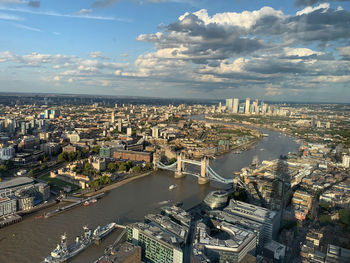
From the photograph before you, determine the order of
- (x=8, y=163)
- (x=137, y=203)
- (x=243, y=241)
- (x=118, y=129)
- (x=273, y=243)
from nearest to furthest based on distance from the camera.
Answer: (x=243, y=241) < (x=273, y=243) < (x=137, y=203) < (x=8, y=163) < (x=118, y=129)

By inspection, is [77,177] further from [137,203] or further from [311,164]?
[311,164]

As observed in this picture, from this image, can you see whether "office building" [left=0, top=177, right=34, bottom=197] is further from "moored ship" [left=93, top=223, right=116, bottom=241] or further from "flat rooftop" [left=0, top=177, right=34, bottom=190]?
"moored ship" [left=93, top=223, right=116, bottom=241]

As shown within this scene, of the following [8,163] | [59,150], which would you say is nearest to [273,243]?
[8,163]

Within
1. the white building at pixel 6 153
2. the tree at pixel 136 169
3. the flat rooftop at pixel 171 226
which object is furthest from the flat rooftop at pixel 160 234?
the white building at pixel 6 153

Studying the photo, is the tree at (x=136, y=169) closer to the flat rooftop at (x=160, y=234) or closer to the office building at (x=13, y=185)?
the office building at (x=13, y=185)

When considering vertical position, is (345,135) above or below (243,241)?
above

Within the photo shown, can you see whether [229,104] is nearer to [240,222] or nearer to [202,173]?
[202,173]
